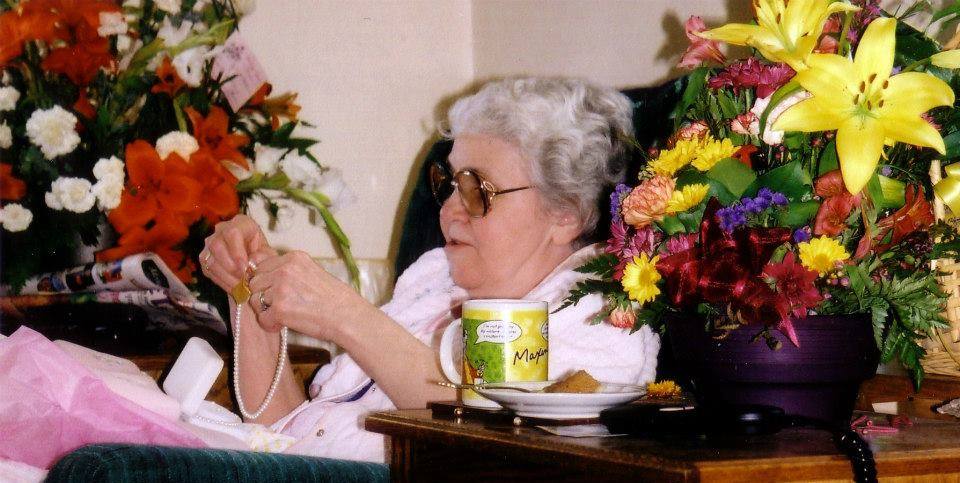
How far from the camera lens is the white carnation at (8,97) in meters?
1.46

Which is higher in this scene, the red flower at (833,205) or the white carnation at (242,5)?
the white carnation at (242,5)

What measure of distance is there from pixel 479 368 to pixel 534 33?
139 cm

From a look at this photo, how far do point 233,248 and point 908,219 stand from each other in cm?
96

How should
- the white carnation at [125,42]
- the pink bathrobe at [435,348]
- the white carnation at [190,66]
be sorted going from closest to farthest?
the pink bathrobe at [435,348] → the white carnation at [190,66] → the white carnation at [125,42]

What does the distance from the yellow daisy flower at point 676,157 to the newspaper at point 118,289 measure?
85cm

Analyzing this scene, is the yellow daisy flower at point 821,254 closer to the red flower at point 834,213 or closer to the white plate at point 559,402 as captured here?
the red flower at point 834,213

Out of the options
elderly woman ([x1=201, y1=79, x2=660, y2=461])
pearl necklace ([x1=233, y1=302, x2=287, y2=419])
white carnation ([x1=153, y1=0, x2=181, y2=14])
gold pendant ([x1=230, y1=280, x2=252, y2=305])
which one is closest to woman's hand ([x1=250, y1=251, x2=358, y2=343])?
→ elderly woman ([x1=201, y1=79, x2=660, y2=461])

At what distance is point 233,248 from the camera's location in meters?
1.44

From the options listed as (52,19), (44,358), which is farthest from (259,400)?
(52,19)

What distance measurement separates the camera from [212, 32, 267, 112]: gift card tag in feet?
5.58

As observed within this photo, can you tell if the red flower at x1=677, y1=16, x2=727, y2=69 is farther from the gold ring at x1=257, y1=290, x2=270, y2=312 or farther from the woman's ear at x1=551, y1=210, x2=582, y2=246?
the gold ring at x1=257, y1=290, x2=270, y2=312

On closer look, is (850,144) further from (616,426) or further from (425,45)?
(425,45)

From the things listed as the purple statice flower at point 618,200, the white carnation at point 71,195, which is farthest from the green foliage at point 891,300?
the white carnation at point 71,195

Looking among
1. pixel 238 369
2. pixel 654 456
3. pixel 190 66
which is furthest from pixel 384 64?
pixel 654 456
